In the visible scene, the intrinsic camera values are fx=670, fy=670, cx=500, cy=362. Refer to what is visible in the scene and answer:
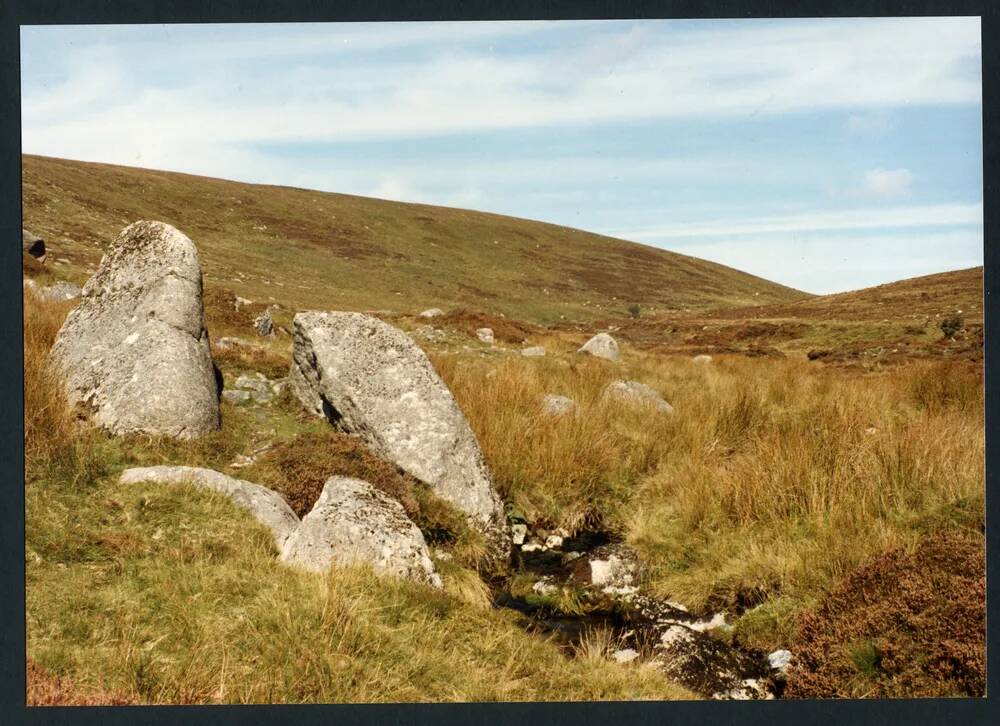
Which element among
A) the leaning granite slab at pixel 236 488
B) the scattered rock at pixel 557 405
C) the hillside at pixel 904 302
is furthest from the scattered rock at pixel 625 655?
the hillside at pixel 904 302

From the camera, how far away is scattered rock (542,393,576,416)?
10.7m

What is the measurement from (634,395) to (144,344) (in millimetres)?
8141

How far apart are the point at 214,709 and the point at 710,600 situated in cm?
450

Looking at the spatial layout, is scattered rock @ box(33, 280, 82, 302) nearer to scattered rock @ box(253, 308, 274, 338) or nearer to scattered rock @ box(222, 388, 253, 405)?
scattered rock @ box(253, 308, 274, 338)

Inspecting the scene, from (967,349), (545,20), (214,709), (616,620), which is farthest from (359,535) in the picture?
(967,349)

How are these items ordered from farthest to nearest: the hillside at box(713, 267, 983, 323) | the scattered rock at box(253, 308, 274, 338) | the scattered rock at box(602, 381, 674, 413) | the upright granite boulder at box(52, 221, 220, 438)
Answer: the hillside at box(713, 267, 983, 323), the scattered rock at box(253, 308, 274, 338), the scattered rock at box(602, 381, 674, 413), the upright granite boulder at box(52, 221, 220, 438)

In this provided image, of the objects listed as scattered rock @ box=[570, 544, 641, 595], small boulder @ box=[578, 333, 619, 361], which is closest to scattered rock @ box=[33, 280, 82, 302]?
scattered rock @ box=[570, 544, 641, 595]

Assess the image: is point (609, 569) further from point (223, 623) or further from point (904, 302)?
point (904, 302)

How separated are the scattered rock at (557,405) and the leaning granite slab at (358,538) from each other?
435cm

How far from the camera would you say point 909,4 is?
595 cm

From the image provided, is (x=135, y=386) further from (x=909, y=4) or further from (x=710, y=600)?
(x=909, y=4)

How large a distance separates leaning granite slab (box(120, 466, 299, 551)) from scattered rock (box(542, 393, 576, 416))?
4.73m

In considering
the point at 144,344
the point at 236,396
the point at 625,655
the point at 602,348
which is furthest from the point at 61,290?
the point at 602,348

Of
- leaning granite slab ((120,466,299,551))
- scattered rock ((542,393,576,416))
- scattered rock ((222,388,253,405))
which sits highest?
scattered rock ((222,388,253,405))
